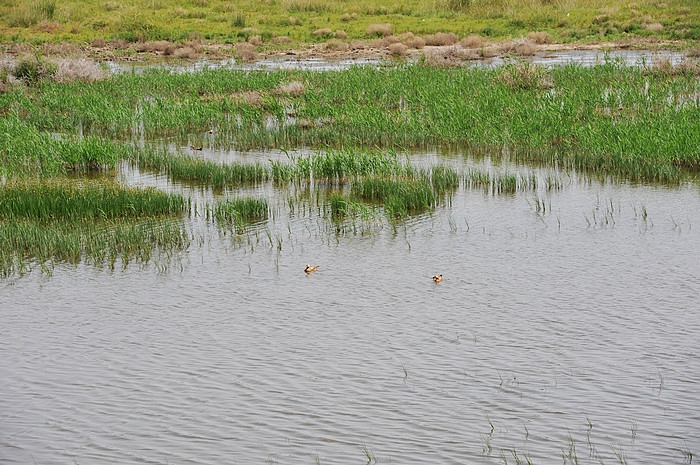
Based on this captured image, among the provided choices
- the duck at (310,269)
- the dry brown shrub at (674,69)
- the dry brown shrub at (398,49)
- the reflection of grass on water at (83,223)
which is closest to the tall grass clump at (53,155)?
the reflection of grass on water at (83,223)

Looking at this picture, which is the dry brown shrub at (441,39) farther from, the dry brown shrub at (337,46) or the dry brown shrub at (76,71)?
the dry brown shrub at (76,71)

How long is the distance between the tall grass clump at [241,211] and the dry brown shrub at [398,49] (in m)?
31.0

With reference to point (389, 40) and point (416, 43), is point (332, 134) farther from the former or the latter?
point (389, 40)

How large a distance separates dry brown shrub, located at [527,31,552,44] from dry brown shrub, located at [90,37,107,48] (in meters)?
25.1

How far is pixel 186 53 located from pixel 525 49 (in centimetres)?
1828

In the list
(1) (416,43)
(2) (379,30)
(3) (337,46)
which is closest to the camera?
(1) (416,43)

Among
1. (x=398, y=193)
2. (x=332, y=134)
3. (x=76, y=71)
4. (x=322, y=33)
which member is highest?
(x=322, y=33)

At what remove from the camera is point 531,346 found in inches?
376

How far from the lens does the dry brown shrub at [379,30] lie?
53875 millimetres

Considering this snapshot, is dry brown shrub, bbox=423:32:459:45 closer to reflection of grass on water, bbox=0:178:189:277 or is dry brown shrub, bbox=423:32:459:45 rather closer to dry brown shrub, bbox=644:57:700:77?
dry brown shrub, bbox=644:57:700:77

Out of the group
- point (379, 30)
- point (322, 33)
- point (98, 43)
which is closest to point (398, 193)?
point (379, 30)

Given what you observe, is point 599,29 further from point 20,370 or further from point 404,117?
point 20,370

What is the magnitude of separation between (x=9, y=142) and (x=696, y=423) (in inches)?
672

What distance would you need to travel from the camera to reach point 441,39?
48906 mm
